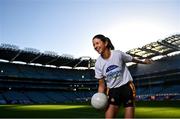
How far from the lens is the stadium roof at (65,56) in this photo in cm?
7450

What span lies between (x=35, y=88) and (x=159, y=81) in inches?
1589

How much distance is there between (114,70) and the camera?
23.0 feet

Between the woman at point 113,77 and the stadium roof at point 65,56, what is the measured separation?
64.6 meters

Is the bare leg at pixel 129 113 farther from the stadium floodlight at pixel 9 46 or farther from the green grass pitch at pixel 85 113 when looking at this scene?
the stadium floodlight at pixel 9 46

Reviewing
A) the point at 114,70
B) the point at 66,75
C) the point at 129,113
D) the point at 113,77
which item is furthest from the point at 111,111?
the point at 66,75

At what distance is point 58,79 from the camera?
99.4 metres

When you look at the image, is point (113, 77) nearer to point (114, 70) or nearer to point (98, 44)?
point (114, 70)

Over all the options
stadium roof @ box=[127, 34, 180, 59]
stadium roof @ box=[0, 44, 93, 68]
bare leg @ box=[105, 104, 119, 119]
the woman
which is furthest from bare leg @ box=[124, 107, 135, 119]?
stadium roof @ box=[0, 44, 93, 68]

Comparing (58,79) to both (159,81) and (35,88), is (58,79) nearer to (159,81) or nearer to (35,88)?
(35,88)

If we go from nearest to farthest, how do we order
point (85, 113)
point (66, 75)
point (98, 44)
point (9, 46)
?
point (98, 44), point (85, 113), point (9, 46), point (66, 75)

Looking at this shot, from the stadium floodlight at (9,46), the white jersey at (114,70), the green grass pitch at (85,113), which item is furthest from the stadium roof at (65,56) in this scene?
the white jersey at (114,70)

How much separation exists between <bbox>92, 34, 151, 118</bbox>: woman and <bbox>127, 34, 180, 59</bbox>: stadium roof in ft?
212

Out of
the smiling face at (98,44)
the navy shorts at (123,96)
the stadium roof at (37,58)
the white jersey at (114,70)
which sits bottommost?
the navy shorts at (123,96)

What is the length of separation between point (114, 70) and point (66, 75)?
96832 millimetres
